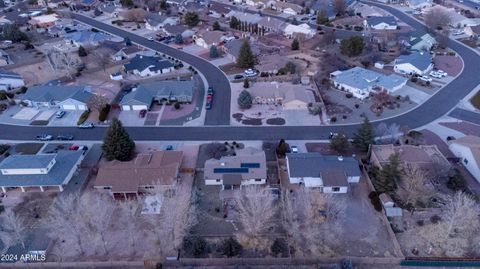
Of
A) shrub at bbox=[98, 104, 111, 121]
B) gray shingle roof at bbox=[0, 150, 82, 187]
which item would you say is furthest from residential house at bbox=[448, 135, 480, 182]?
shrub at bbox=[98, 104, 111, 121]

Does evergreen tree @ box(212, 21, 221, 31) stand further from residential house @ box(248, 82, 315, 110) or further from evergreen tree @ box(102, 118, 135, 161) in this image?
evergreen tree @ box(102, 118, 135, 161)

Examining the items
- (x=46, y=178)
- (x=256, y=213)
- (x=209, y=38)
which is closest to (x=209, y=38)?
(x=209, y=38)

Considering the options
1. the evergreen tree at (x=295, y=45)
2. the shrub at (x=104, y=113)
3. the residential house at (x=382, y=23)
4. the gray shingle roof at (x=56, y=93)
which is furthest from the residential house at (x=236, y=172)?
the residential house at (x=382, y=23)

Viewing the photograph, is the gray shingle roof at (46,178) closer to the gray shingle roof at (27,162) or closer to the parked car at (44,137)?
the gray shingle roof at (27,162)

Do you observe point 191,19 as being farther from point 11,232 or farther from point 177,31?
point 11,232

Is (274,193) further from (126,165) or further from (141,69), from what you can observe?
(141,69)

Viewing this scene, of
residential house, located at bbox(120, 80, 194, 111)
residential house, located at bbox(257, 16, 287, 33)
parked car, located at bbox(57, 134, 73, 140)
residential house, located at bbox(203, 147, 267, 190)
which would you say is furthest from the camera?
residential house, located at bbox(257, 16, 287, 33)

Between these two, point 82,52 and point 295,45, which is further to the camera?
point 82,52
